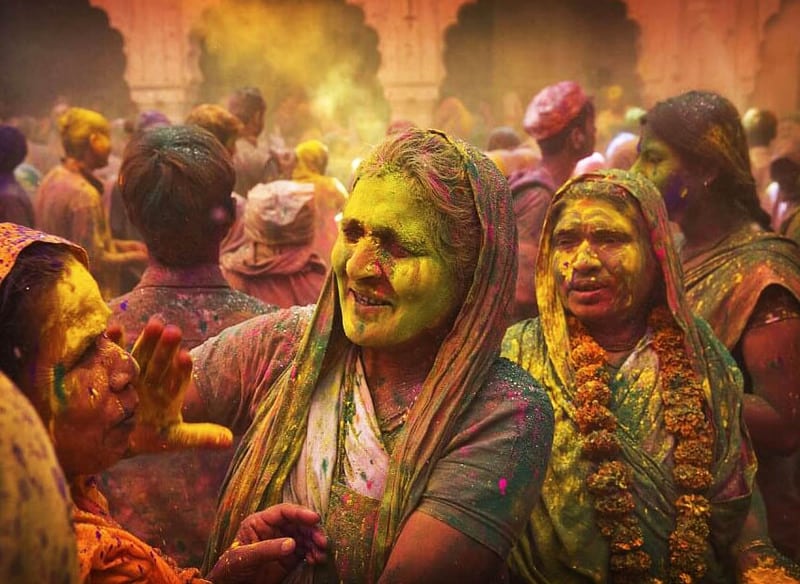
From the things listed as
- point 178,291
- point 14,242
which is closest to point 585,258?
point 178,291

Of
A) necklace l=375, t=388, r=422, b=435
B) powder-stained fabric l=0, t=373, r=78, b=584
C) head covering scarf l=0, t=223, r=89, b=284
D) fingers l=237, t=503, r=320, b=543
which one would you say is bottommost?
fingers l=237, t=503, r=320, b=543

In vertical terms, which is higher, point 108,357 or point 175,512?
point 108,357

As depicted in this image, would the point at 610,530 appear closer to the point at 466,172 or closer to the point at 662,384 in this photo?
the point at 662,384

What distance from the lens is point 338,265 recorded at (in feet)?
7.77

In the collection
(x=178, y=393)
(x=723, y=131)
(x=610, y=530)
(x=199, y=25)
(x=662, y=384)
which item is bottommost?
(x=610, y=530)

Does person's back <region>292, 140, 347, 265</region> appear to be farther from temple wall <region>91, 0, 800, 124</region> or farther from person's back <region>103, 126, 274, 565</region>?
temple wall <region>91, 0, 800, 124</region>

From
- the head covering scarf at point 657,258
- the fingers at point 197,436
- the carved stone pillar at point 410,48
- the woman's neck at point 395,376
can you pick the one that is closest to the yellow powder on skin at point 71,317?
the fingers at point 197,436

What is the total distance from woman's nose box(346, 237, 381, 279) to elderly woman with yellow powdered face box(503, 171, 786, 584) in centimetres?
105

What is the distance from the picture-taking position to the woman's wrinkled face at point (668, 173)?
4219 mm

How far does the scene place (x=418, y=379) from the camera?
2.37 metres

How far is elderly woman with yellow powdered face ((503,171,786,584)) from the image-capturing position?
3.03 meters

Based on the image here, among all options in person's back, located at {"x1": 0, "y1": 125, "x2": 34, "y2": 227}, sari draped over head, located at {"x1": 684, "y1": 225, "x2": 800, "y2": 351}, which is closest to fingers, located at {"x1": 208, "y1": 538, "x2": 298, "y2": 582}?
sari draped over head, located at {"x1": 684, "y1": 225, "x2": 800, "y2": 351}

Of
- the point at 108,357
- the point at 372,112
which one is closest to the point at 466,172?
the point at 108,357

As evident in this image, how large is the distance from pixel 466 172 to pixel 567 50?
39.6 ft
